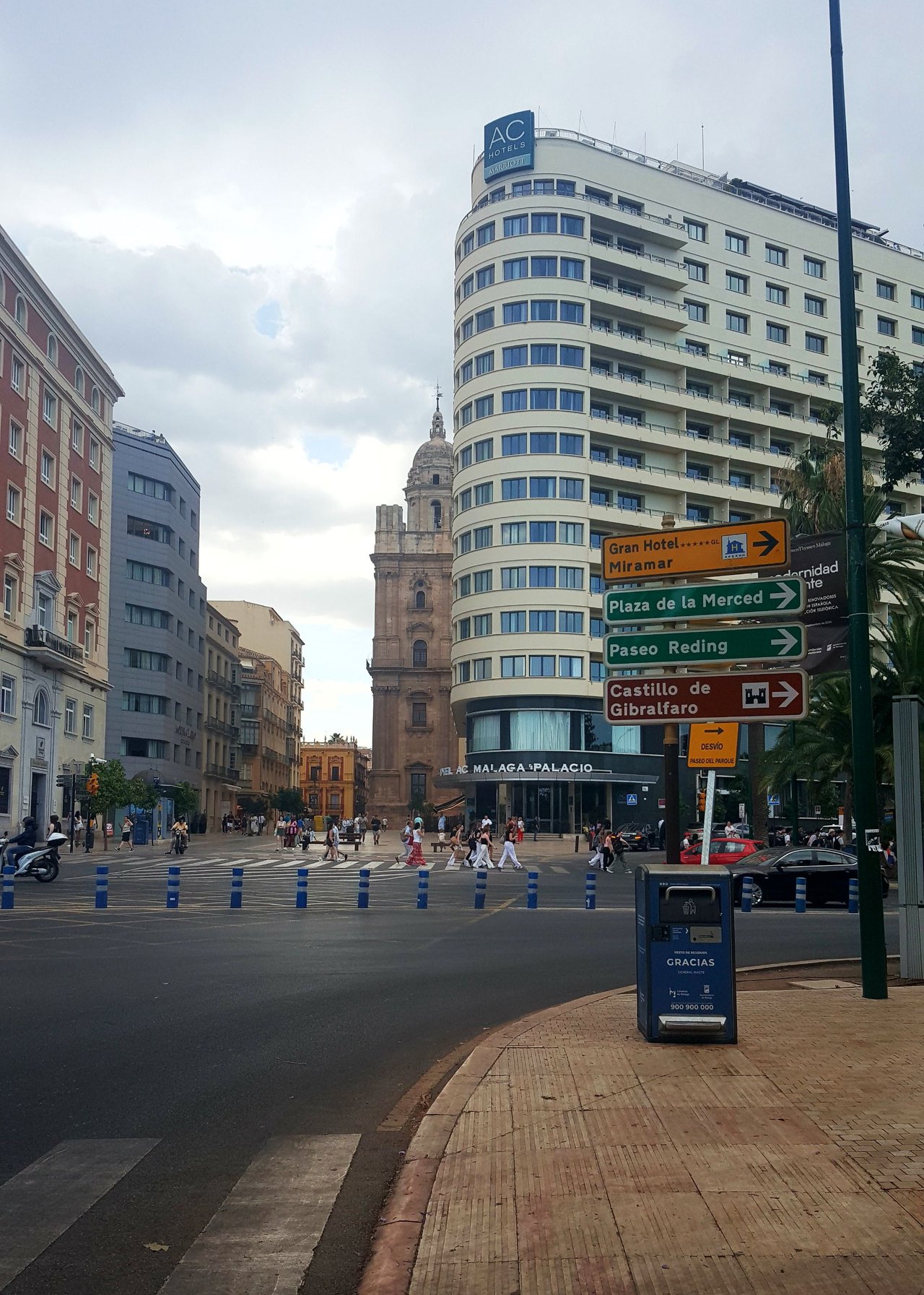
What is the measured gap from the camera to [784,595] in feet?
35.8

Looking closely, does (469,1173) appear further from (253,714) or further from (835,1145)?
(253,714)

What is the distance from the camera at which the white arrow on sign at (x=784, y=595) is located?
10.9 meters

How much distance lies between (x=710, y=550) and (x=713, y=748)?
40.5 ft

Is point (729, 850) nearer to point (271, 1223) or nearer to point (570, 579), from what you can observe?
point (271, 1223)

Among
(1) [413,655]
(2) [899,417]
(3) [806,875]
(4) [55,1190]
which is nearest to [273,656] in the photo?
(1) [413,655]

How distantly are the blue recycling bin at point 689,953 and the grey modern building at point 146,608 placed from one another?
67.5 meters

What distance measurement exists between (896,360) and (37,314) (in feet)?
140

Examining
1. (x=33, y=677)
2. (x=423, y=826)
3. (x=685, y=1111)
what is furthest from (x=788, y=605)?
(x=423, y=826)

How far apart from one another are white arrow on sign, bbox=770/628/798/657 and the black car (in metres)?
17.3

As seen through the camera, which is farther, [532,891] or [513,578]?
[513,578]

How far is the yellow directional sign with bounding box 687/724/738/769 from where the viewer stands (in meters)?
22.4

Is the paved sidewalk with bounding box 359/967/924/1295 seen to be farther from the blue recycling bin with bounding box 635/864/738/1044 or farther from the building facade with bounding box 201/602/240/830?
the building facade with bounding box 201/602/240/830

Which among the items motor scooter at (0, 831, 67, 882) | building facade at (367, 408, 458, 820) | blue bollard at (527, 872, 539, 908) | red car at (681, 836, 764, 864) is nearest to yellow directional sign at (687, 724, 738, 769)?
blue bollard at (527, 872, 539, 908)

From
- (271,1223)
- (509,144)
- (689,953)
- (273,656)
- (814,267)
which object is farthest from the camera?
(273,656)
